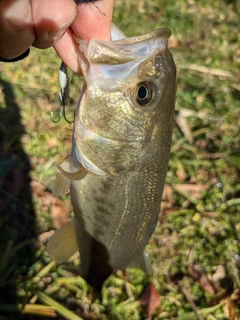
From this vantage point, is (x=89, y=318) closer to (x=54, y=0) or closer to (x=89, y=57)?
(x=89, y=57)

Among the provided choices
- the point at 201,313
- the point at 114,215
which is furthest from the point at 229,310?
the point at 114,215

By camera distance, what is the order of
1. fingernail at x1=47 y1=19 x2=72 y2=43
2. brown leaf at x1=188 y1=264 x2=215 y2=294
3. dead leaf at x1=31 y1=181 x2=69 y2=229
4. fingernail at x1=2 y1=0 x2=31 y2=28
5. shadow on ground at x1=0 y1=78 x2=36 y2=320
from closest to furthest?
fingernail at x1=2 y1=0 x2=31 y2=28 → fingernail at x1=47 y1=19 x2=72 y2=43 → shadow on ground at x1=0 y1=78 x2=36 y2=320 → brown leaf at x1=188 y1=264 x2=215 y2=294 → dead leaf at x1=31 y1=181 x2=69 y2=229

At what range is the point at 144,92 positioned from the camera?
2.04m

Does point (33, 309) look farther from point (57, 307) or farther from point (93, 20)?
point (93, 20)

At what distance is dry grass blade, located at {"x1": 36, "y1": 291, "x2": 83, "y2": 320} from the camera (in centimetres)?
290

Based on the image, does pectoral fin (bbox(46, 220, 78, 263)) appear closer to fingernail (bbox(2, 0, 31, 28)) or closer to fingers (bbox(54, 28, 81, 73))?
fingers (bbox(54, 28, 81, 73))

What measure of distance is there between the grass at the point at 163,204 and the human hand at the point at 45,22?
1561mm

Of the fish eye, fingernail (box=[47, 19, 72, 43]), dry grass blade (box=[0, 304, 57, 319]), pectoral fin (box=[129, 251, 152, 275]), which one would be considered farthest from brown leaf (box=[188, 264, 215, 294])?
fingernail (box=[47, 19, 72, 43])

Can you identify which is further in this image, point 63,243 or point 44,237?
point 44,237

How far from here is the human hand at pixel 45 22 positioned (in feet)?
6.08

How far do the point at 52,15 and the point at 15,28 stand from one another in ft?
0.54

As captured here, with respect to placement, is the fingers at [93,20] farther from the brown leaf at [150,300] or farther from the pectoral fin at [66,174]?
the brown leaf at [150,300]

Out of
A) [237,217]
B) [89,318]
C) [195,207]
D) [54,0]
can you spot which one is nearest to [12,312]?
[89,318]

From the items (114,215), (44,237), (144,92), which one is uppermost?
(144,92)
